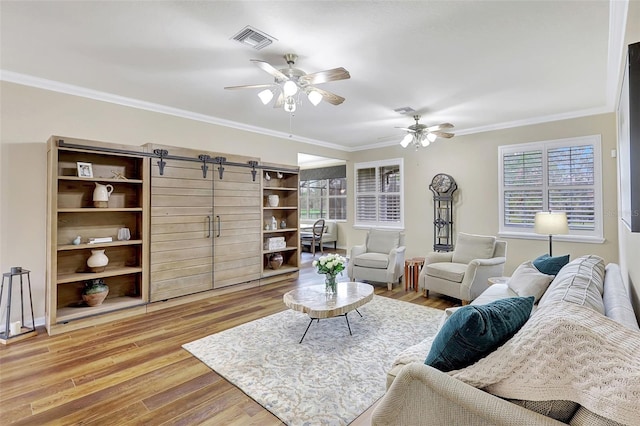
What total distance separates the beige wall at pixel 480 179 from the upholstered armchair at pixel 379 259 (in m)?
1.31

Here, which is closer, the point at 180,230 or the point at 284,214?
the point at 180,230

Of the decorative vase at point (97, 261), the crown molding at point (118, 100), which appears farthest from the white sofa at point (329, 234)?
the decorative vase at point (97, 261)

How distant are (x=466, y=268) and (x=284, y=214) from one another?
331 cm

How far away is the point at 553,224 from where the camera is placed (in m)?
3.84

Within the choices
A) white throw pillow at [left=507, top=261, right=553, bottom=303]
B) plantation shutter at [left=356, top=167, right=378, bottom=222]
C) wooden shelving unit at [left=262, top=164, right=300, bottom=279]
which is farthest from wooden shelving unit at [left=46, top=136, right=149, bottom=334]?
plantation shutter at [left=356, top=167, right=378, bottom=222]

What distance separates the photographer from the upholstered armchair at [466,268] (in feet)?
13.2

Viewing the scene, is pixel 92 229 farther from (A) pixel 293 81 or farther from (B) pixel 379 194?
(B) pixel 379 194

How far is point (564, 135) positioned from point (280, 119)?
4.42 meters

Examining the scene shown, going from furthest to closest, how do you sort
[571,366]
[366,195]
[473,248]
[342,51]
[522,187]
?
[366,195] < [522,187] < [473,248] < [342,51] < [571,366]

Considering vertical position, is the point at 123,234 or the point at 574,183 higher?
the point at 574,183

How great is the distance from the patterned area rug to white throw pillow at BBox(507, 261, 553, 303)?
0.96 m

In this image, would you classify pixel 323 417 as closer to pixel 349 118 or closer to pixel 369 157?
pixel 349 118

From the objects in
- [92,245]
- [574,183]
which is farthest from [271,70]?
[574,183]

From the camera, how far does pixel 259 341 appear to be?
3.08 meters
